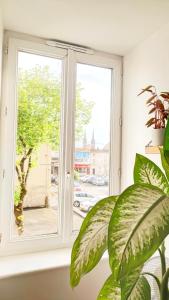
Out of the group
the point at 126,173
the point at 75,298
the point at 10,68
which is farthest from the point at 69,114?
the point at 75,298

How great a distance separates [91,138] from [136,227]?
5.40 ft

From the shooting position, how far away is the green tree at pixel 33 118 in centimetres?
208

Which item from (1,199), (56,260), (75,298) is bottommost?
(75,298)

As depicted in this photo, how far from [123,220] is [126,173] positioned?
63.8 inches

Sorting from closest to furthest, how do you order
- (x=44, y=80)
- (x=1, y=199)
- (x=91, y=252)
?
1. (x=91, y=252)
2. (x=1, y=199)
3. (x=44, y=80)

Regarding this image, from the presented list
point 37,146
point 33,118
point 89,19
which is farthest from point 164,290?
point 89,19

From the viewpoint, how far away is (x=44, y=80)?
2176mm

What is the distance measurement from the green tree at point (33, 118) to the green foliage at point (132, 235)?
4.07ft

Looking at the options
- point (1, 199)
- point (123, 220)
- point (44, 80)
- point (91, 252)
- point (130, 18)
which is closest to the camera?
point (123, 220)

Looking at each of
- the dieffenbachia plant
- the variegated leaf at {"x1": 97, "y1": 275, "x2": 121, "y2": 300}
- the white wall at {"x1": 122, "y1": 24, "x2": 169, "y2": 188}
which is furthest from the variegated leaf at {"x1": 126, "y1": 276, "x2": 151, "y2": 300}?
the white wall at {"x1": 122, "y1": 24, "x2": 169, "y2": 188}

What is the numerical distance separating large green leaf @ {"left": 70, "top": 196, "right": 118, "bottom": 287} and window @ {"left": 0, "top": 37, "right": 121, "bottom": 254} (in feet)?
3.98

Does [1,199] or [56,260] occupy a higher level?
[1,199]

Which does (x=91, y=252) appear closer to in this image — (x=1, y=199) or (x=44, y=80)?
(x=1, y=199)

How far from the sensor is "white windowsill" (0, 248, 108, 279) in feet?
5.62
